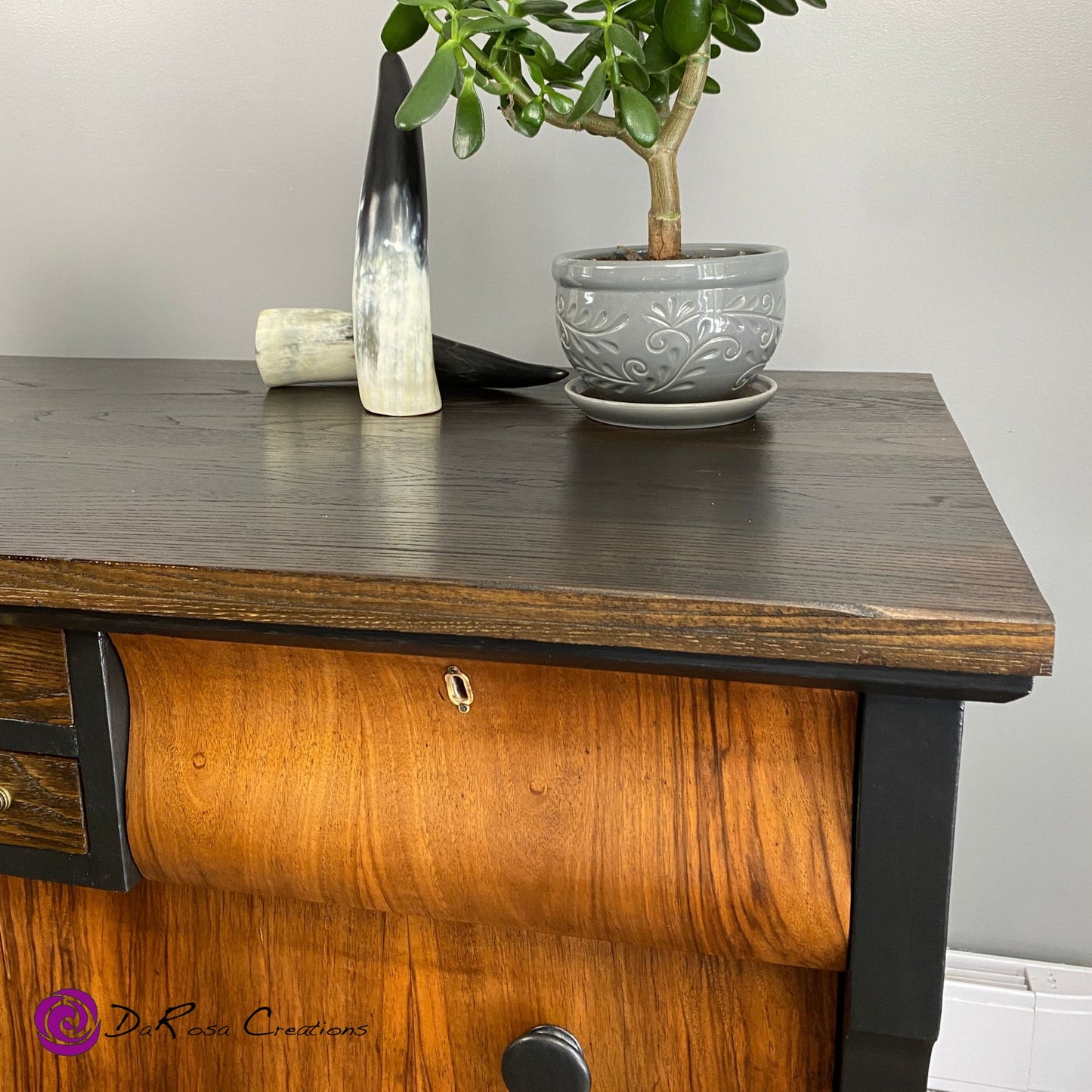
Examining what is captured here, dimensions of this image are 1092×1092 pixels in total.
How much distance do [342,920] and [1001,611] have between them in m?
0.39

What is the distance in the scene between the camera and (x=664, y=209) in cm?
73

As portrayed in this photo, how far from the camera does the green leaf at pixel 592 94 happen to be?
63 cm

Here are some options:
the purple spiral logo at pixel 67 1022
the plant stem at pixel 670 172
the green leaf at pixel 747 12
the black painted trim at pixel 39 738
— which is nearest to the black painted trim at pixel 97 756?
the black painted trim at pixel 39 738

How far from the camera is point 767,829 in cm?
47

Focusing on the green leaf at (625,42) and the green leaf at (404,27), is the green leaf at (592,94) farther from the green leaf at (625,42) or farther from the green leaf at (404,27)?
the green leaf at (404,27)

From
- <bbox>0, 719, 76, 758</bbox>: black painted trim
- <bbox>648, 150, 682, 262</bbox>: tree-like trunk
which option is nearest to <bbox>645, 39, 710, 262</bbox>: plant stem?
<bbox>648, 150, 682, 262</bbox>: tree-like trunk

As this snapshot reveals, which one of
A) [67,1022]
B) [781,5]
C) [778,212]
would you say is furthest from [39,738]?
[778,212]

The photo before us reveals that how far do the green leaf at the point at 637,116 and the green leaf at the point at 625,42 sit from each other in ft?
0.07

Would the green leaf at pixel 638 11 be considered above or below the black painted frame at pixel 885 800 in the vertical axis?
above

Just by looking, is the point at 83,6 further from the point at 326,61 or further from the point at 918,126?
the point at 918,126

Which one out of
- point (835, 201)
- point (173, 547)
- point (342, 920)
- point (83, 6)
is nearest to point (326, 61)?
point (83, 6)

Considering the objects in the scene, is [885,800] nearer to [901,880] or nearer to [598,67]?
[901,880]

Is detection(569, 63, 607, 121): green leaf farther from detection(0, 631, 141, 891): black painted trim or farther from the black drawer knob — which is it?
the black drawer knob

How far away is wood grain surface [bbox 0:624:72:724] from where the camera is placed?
1.80 ft
